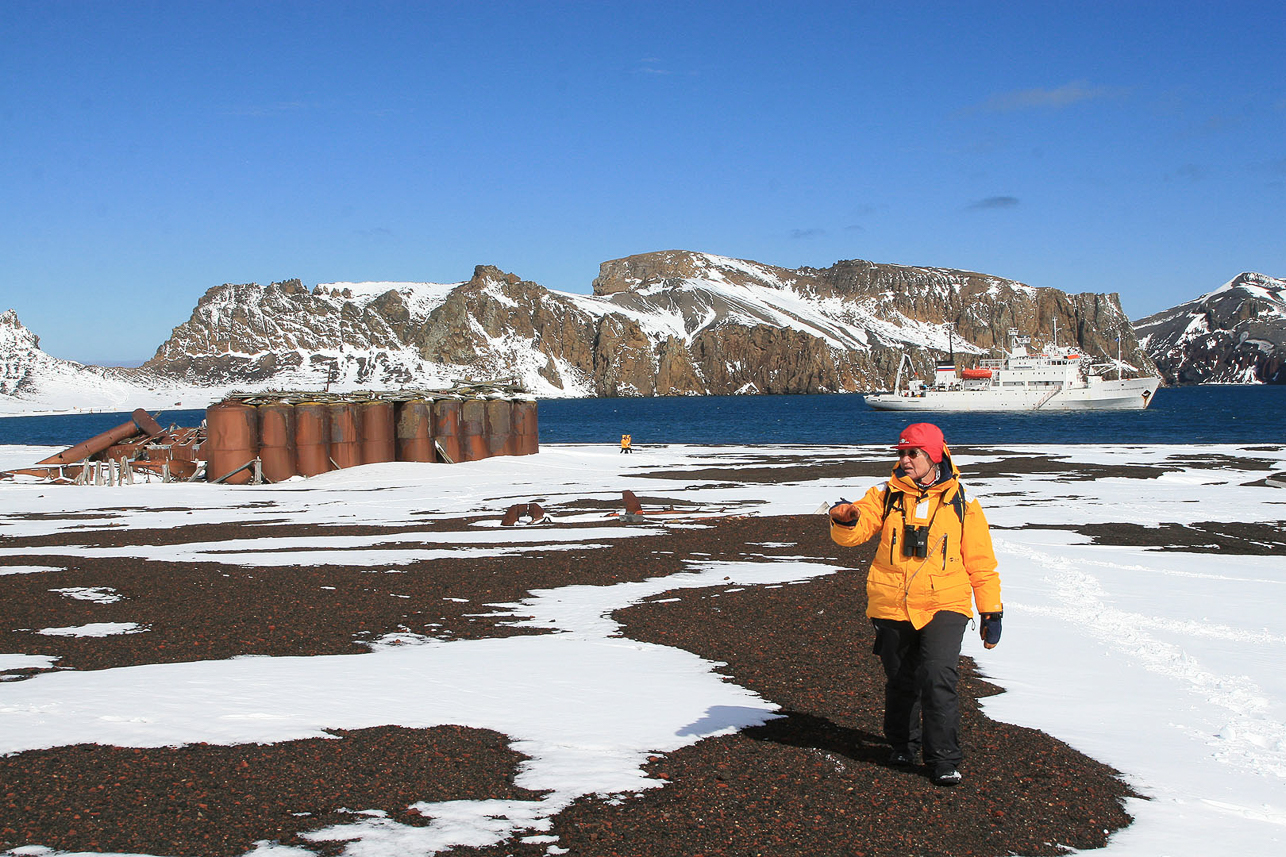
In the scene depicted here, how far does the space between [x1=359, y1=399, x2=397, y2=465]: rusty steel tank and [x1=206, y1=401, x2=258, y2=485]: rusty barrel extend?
11.7 ft

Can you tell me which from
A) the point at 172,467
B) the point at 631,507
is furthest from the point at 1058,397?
the point at 631,507

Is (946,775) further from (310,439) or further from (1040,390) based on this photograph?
(1040,390)

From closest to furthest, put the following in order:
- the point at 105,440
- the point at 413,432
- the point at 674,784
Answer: the point at 674,784 → the point at 413,432 → the point at 105,440

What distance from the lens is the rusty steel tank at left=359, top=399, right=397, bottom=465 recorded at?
105 ft

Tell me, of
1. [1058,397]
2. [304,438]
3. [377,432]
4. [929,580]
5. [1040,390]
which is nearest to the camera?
[929,580]

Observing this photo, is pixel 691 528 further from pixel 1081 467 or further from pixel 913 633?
pixel 1081 467

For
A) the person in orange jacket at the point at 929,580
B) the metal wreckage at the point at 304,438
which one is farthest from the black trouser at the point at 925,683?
the metal wreckage at the point at 304,438

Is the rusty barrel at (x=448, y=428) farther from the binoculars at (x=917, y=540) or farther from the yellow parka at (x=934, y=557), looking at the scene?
the binoculars at (x=917, y=540)

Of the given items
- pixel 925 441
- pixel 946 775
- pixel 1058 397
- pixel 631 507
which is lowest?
pixel 946 775

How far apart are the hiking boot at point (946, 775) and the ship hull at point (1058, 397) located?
333ft

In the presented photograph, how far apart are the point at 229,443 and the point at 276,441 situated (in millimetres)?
1280

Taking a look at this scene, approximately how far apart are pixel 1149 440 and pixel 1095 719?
5462 centimetres

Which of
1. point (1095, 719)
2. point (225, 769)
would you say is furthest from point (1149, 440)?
point (225, 769)

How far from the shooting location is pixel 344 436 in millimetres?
31078
